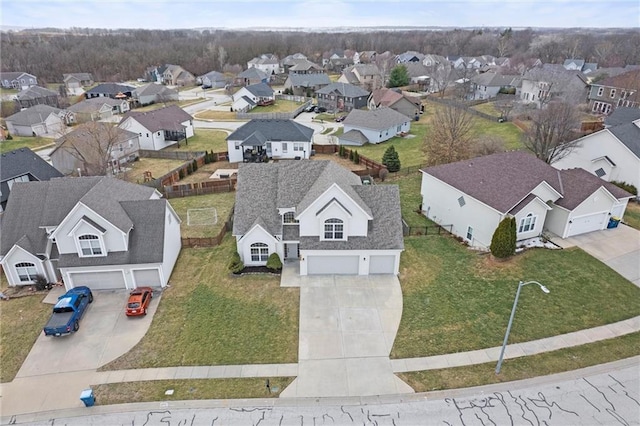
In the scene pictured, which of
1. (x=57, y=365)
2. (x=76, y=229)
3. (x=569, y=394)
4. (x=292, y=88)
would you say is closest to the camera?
(x=569, y=394)

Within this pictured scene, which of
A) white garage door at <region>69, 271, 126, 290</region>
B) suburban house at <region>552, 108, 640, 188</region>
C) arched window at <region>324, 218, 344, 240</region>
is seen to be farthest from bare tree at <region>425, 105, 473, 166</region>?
white garage door at <region>69, 271, 126, 290</region>

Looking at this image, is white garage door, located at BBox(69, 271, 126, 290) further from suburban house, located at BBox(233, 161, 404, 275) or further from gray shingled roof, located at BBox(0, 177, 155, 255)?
suburban house, located at BBox(233, 161, 404, 275)

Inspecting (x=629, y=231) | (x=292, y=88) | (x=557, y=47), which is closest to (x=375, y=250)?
(x=629, y=231)

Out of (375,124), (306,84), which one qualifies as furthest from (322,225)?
(306,84)

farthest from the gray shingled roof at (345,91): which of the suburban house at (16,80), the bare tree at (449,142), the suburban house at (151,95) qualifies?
the suburban house at (16,80)

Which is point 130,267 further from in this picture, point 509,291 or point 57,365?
point 509,291
